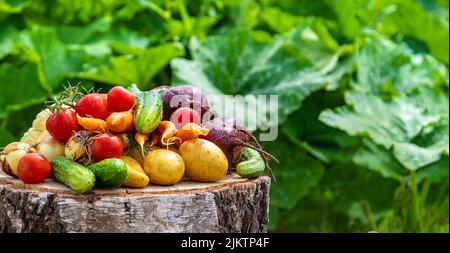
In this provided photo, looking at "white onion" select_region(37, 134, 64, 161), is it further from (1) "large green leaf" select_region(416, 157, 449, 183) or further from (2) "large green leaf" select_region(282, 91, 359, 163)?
(1) "large green leaf" select_region(416, 157, 449, 183)

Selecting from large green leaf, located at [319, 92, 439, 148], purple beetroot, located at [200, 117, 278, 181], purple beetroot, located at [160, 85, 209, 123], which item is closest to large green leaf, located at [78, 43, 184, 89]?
large green leaf, located at [319, 92, 439, 148]

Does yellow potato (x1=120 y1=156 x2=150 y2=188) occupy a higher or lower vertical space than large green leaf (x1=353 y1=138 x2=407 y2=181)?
lower

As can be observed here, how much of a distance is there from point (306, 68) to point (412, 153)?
2.57ft

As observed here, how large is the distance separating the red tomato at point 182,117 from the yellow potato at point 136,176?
241 mm

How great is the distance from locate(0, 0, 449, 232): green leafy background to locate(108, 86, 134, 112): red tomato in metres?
1.89

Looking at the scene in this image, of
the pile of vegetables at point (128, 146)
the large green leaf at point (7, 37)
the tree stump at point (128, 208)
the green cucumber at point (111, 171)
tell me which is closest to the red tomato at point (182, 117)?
the pile of vegetables at point (128, 146)

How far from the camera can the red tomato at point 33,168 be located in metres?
2.72

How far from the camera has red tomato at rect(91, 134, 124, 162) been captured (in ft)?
8.96

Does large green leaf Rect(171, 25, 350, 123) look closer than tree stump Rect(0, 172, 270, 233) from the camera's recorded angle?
No

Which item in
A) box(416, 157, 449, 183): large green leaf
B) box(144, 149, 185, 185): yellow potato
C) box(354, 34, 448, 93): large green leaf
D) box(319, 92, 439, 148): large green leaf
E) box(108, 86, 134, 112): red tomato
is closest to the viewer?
box(144, 149, 185, 185): yellow potato

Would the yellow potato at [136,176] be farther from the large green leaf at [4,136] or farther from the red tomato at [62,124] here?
the large green leaf at [4,136]

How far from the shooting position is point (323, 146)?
5238mm

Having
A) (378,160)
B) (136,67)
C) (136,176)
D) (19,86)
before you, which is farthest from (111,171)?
(19,86)

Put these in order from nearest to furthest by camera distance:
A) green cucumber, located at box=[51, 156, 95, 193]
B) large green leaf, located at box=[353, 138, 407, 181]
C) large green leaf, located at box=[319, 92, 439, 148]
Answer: green cucumber, located at box=[51, 156, 95, 193] < large green leaf, located at box=[319, 92, 439, 148] < large green leaf, located at box=[353, 138, 407, 181]
